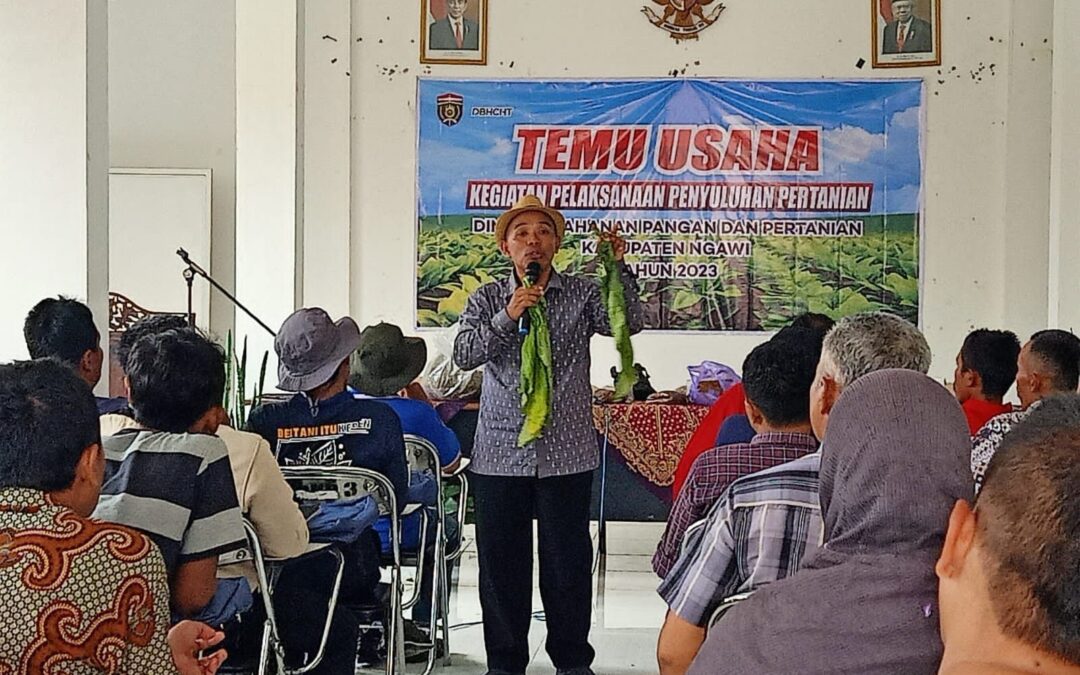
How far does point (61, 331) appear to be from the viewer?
3.18 m

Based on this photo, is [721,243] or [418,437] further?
[721,243]

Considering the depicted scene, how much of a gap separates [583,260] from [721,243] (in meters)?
0.74

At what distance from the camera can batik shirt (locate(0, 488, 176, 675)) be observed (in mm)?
1571

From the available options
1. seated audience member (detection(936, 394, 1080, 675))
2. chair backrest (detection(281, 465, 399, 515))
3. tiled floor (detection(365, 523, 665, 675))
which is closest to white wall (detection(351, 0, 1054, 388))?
tiled floor (detection(365, 523, 665, 675))

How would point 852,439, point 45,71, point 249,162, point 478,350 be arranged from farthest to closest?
A: point 249,162 < point 45,71 < point 478,350 < point 852,439

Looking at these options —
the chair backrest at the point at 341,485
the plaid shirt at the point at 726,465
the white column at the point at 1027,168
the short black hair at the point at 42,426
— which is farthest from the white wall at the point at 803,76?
the short black hair at the point at 42,426

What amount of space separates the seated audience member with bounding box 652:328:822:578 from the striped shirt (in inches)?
30.8

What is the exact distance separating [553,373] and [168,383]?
1.53 meters

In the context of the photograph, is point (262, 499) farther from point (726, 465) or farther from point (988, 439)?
point (988, 439)

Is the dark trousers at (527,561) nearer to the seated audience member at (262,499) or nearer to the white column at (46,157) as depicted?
the seated audience member at (262,499)

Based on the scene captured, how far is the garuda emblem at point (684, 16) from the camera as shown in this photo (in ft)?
22.5

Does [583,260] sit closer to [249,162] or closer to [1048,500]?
[249,162]

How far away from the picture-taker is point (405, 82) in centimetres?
703

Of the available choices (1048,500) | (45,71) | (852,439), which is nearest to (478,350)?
(45,71)
